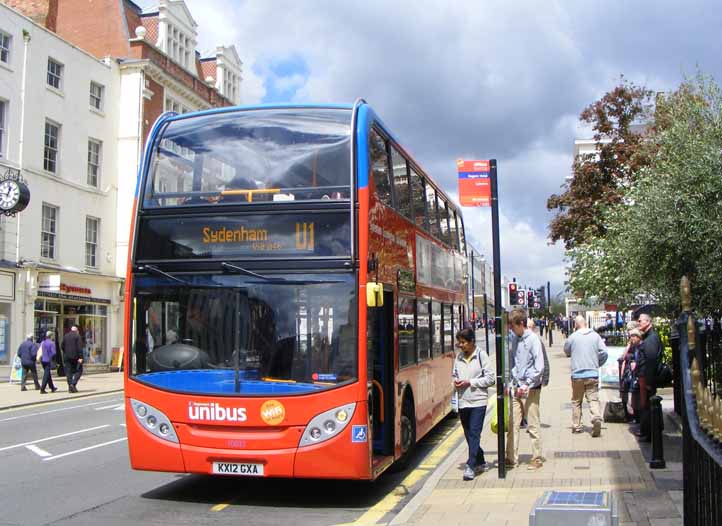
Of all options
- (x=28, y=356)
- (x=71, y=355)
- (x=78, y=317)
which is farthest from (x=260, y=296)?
(x=78, y=317)

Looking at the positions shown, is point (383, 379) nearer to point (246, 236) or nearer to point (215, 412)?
point (215, 412)

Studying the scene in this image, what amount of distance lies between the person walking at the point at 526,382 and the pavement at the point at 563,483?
0.29 meters

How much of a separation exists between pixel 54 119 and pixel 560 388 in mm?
21817

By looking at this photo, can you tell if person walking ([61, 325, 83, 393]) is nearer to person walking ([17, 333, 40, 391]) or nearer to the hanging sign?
person walking ([17, 333, 40, 391])

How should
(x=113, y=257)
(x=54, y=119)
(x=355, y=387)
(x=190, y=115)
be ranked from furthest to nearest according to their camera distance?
(x=113, y=257) < (x=54, y=119) < (x=190, y=115) < (x=355, y=387)

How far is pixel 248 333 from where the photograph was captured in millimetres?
8156

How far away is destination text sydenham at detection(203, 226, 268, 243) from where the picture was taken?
834 centimetres

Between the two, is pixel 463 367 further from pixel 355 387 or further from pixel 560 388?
pixel 560 388

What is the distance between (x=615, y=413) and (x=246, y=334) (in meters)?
8.33

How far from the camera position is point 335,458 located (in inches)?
308

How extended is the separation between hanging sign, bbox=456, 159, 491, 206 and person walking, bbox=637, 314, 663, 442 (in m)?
3.29

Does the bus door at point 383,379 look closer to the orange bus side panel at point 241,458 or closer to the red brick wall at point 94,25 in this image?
the orange bus side panel at point 241,458

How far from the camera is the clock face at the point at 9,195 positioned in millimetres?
26578

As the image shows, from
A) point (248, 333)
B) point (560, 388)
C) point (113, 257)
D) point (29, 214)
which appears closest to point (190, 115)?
point (248, 333)
